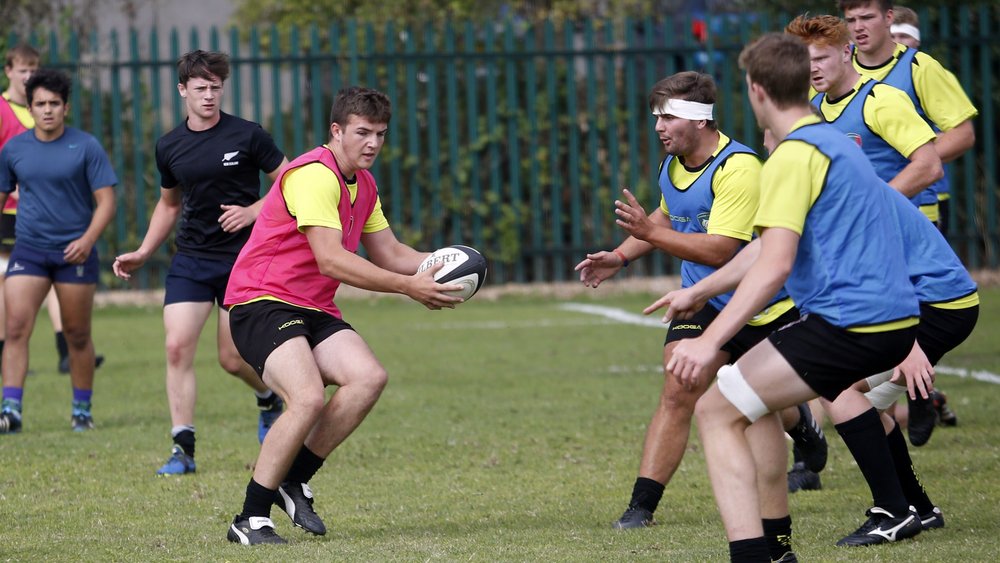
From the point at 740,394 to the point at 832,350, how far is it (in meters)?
0.34

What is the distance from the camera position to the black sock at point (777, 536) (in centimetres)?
492

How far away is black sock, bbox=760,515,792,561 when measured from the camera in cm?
492

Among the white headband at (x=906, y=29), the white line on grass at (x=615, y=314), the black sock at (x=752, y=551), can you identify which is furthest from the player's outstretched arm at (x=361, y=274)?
the white line on grass at (x=615, y=314)

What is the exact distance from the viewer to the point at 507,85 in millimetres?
16422

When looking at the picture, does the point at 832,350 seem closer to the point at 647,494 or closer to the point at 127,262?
the point at 647,494

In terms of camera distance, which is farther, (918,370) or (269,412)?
(269,412)

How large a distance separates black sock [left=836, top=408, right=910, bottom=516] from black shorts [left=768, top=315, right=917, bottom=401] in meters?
0.82

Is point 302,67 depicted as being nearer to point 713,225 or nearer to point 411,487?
point 411,487

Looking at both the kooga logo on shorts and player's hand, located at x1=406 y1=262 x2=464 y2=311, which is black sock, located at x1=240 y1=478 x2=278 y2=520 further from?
player's hand, located at x1=406 y1=262 x2=464 y2=311

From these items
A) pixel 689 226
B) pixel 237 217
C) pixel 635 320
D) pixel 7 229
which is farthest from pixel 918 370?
pixel 635 320

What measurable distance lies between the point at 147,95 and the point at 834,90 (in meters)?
11.5

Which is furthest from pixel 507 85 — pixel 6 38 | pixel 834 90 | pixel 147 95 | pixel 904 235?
pixel 904 235

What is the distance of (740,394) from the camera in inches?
177

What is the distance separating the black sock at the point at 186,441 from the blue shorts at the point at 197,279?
704mm
